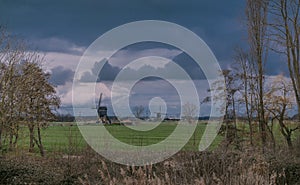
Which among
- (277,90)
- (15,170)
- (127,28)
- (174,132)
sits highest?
(127,28)

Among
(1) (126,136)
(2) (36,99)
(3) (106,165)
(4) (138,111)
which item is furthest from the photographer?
(2) (36,99)

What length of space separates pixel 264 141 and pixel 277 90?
6.03 ft

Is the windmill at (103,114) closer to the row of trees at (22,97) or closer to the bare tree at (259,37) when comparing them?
the row of trees at (22,97)

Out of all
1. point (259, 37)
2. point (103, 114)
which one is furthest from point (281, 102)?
point (103, 114)

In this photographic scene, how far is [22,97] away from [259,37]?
8251mm

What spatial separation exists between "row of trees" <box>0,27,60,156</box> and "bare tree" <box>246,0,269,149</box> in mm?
7542

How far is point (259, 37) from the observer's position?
541 inches

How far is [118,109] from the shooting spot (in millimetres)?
11508

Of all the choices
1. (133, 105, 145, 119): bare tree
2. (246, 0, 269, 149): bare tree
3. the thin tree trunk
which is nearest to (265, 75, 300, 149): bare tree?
(246, 0, 269, 149): bare tree

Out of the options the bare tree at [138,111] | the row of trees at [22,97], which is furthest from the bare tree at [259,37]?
the row of trees at [22,97]

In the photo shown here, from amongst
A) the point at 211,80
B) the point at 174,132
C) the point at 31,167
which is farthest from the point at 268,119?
the point at 31,167

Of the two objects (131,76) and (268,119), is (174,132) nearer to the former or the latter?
(131,76)

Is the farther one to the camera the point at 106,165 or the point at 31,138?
the point at 31,138

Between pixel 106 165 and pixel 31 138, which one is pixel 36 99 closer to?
pixel 31 138
